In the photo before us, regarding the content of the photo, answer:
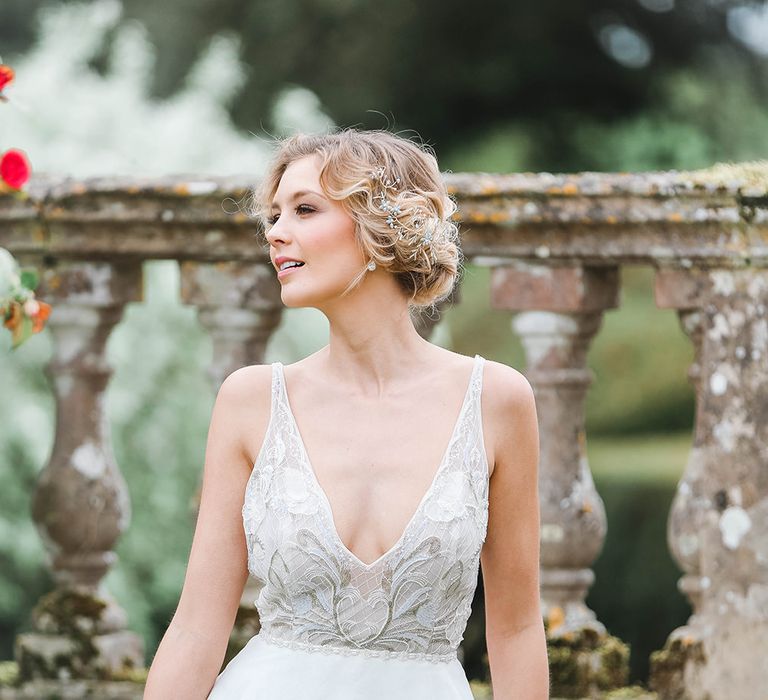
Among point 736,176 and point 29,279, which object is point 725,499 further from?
point 29,279

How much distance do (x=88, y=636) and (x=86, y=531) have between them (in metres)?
0.28

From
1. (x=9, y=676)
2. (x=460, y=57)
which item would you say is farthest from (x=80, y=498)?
(x=460, y=57)

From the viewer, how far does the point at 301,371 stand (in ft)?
9.61

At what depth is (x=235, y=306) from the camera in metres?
4.15

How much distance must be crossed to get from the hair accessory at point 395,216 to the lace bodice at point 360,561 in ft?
0.96

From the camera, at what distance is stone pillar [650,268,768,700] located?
3732 millimetres

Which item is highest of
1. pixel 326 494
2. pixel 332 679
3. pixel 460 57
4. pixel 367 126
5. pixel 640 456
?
pixel 460 57

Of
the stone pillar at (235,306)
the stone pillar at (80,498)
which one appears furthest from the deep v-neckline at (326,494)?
the stone pillar at (80,498)

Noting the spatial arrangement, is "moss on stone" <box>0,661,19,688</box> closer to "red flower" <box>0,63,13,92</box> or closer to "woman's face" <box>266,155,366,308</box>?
"red flower" <box>0,63,13,92</box>

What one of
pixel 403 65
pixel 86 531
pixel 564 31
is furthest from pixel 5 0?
pixel 86 531

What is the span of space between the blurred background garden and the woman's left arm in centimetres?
284

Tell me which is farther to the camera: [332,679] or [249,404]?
[249,404]

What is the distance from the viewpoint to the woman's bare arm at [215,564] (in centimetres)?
279

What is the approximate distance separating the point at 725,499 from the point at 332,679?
1345 millimetres
